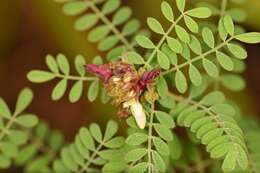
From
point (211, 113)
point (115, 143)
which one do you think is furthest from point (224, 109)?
point (115, 143)

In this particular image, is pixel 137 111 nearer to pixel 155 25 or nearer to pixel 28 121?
pixel 155 25

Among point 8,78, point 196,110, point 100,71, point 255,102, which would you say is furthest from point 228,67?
point 8,78

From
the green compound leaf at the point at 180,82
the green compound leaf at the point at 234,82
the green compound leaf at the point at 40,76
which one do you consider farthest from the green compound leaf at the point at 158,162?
the green compound leaf at the point at 234,82

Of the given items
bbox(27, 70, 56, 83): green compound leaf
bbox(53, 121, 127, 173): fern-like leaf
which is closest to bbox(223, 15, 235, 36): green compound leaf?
bbox(53, 121, 127, 173): fern-like leaf

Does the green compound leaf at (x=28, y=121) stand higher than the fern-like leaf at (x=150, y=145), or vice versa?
the green compound leaf at (x=28, y=121)

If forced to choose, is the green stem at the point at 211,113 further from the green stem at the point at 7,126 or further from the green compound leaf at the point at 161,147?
the green stem at the point at 7,126

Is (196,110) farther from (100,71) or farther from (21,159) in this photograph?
(21,159)
